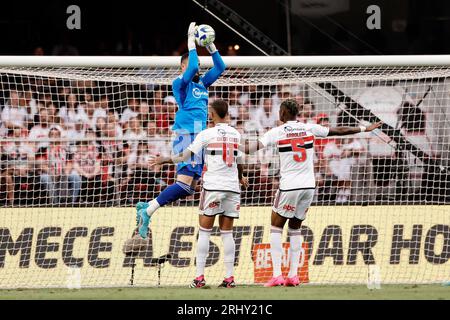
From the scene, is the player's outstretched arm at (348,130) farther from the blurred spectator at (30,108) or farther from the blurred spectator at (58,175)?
the blurred spectator at (30,108)

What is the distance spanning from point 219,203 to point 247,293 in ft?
3.95

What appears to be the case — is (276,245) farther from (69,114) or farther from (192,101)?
(69,114)

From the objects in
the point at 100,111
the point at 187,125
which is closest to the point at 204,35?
the point at 187,125

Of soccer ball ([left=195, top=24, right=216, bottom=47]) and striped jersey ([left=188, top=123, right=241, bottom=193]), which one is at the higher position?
soccer ball ([left=195, top=24, right=216, bottom=47])

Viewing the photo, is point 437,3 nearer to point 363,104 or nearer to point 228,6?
point 228,6

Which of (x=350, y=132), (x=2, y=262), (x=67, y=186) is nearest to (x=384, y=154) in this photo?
(x=350, y=132)

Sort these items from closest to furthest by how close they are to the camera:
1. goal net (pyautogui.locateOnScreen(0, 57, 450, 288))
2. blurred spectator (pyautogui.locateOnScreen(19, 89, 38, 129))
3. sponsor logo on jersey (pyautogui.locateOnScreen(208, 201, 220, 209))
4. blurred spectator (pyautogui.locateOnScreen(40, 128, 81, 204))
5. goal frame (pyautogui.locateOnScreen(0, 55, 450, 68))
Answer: sponsor logo on jersey (pyautogui.locateOnScreen(208, 201, 220, 209)) → goal frame (pyautogui.locateOnScreen(0, 55, 450, 68)) → goal net (pyautogui.locateOnScreen(0, 57, 450, 288)) → blurred spectator (pyautogui.locateOnScreen(40, 128, 81, 204)) → blurred spectator (pyautogui.locateOnScreen(19, 89, 38, 129))

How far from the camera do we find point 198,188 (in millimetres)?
14695

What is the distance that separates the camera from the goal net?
45.5 ft

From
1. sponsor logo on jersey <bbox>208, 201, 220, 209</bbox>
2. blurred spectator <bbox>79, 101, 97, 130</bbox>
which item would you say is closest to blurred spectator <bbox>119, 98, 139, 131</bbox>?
blurred spectator <bbox>79, 101, 97, 130</bbox>

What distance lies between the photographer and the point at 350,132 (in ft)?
38.3

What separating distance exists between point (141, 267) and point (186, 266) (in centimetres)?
59

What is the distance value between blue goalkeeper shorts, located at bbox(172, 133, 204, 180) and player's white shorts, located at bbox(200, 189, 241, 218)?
52 centimetres

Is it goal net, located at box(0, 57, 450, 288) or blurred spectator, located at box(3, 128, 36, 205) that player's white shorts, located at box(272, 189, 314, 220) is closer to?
goal net, located at box(0, 57, 450, 288)
